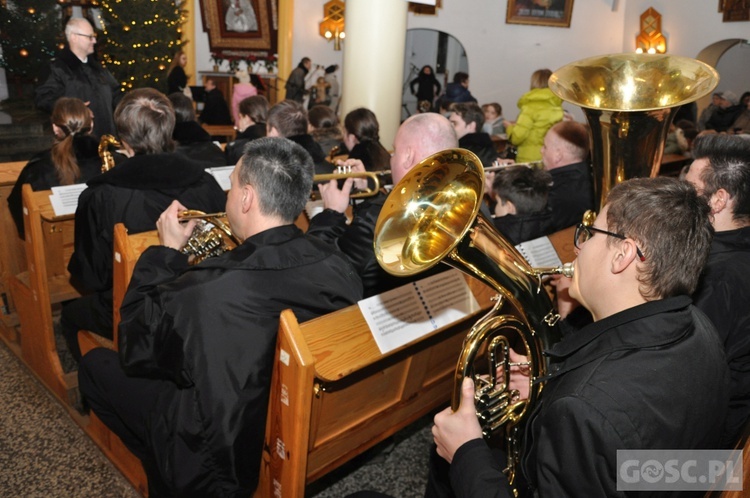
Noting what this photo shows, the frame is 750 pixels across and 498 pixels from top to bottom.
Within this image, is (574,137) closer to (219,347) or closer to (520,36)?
(219,347)

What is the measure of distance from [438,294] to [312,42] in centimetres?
1093

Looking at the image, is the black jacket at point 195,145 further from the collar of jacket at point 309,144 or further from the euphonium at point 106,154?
the euphonium at point 106,154

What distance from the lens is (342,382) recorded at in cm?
212

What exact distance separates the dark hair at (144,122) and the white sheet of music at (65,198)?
0.37 metres

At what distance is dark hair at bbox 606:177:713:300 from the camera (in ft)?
4.62

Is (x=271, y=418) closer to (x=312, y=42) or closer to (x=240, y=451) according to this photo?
(x=240, y=451)

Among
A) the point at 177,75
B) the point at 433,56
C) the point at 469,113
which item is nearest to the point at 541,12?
the point at 433,56

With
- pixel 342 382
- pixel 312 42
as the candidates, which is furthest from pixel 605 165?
pixel 312 42

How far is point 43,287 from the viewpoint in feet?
10.4

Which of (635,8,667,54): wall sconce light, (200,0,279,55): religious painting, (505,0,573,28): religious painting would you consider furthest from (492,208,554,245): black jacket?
(505,0,573,28): religious painting

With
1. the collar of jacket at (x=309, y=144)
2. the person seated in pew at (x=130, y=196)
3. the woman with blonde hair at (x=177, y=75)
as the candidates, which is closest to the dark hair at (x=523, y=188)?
the collar of jacket at (x=309, y=144)

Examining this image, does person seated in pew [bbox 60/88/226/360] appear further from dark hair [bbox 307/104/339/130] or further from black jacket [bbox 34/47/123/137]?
black jacket [bbox 34/47/123/137]

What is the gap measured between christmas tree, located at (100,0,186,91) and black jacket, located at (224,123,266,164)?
4704mm

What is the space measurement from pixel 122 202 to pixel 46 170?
797mm
